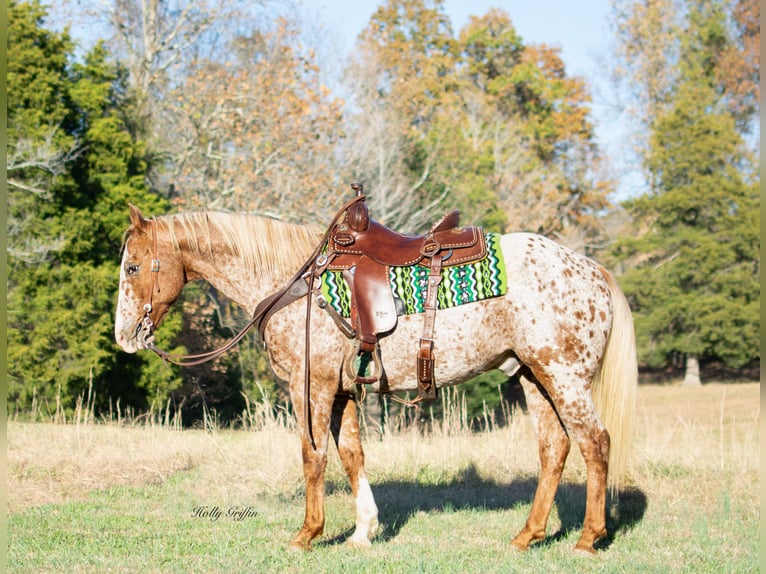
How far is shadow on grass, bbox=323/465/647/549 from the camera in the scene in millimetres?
5195

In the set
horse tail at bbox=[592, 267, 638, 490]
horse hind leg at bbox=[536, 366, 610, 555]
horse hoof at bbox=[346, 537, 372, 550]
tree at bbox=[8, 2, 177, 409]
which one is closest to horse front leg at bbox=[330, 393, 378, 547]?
horse hoof at bbox=[346, 537, 372, 550]

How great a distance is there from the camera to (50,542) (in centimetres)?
470

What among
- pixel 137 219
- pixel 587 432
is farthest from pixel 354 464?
pixel 137 219

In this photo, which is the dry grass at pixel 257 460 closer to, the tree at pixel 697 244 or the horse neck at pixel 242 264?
the horse neck at pixel 242 264

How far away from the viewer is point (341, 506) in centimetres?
A: 571

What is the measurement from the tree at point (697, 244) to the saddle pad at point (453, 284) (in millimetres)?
19003

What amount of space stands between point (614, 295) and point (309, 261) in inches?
76.0

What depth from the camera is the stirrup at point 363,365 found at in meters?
4.43

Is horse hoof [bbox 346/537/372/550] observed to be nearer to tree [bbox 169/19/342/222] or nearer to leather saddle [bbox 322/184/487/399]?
leather saddle [bbox 322/184/487/399]

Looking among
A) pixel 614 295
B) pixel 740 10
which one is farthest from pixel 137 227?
pixel 740 10

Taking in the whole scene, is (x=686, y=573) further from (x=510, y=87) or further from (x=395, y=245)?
(x=510, y=87)

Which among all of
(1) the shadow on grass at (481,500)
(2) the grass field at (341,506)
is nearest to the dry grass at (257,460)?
(2) the grass field at (341,506)

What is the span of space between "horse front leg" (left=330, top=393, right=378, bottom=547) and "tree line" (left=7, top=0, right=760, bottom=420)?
368cm

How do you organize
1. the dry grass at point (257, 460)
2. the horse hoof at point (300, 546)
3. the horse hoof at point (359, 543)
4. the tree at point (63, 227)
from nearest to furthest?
1. the horse hoof at point (300, 546)
2. the horse hoof at point (359, 543)
3. the dry grass at point (257, 460)
4. the tree at point (63, 227)
